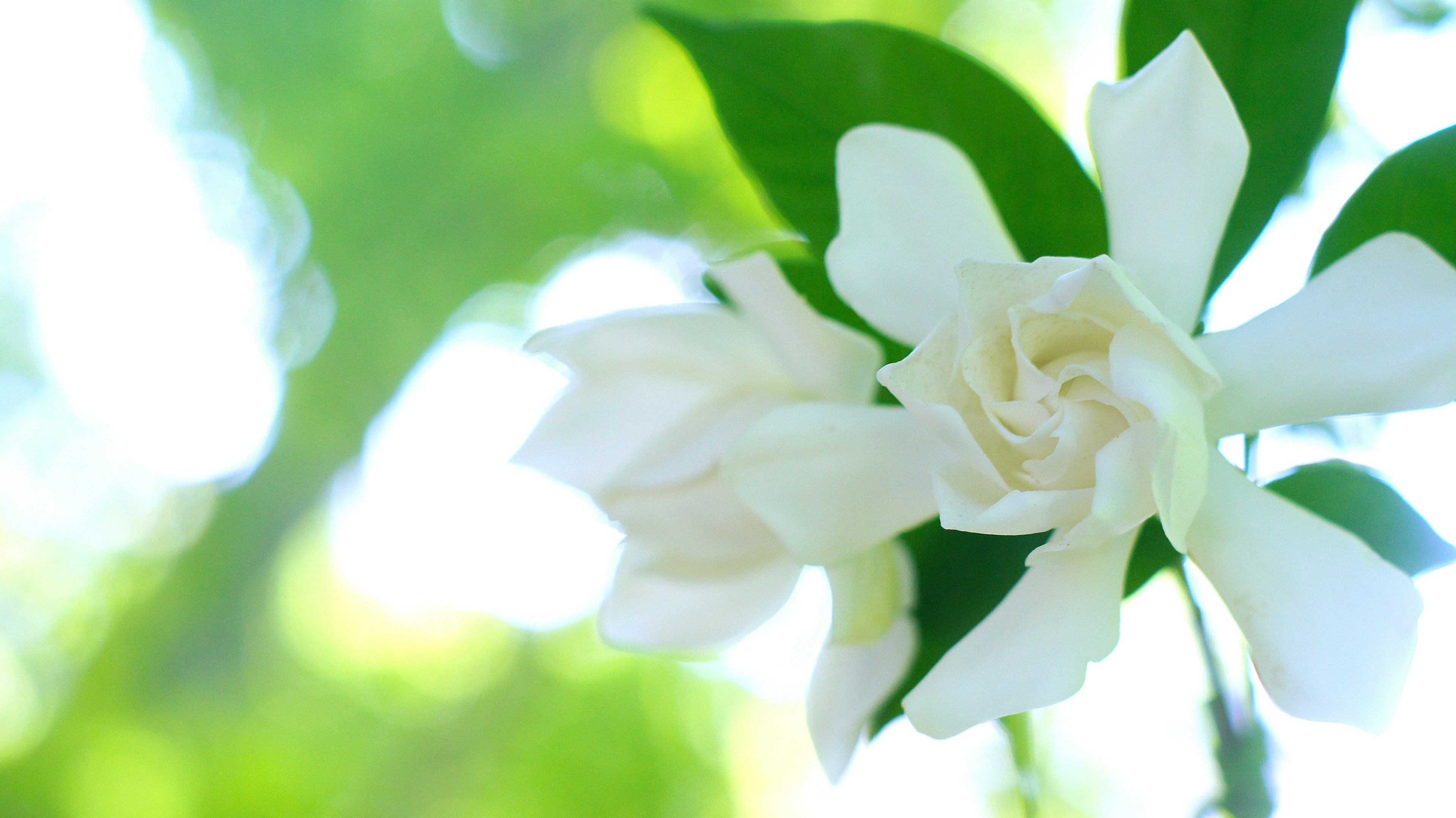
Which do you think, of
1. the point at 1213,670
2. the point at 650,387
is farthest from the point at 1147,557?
the point at 650,387

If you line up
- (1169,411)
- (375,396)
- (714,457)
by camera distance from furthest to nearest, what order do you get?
(375,396), (714,457), (1169,411)

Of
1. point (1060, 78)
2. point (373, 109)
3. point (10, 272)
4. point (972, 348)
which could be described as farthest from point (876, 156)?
point (10, 272)

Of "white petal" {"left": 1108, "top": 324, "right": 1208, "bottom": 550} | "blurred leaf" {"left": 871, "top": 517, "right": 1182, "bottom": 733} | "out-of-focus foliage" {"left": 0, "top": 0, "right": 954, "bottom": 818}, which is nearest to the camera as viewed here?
"white petal" {"left": 1108, "top": 324, "right": 1208, "bottom": 550}

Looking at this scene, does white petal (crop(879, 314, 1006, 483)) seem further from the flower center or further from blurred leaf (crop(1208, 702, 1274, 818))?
blurred leaf (crop(1208, 702, 1274, 818))

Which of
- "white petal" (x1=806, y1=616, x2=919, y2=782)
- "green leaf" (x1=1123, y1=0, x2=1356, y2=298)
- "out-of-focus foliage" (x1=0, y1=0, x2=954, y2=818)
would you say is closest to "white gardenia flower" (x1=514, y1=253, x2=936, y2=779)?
"white petal" (x1=806, y1=616, x2=919, y2=782)

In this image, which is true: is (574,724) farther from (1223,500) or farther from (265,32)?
(1223,500)

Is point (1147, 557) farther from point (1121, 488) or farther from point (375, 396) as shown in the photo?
point (375, 396)

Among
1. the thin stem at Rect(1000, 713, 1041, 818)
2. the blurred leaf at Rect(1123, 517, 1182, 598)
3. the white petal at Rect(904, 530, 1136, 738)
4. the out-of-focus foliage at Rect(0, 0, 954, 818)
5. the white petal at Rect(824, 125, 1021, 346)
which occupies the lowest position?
the out-of-focus foliage at Rect(0, 0, 954, 818)

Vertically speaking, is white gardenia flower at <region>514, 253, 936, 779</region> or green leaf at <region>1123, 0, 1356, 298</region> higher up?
green leaf at <region>1123, 0, 1356, 298</region>
